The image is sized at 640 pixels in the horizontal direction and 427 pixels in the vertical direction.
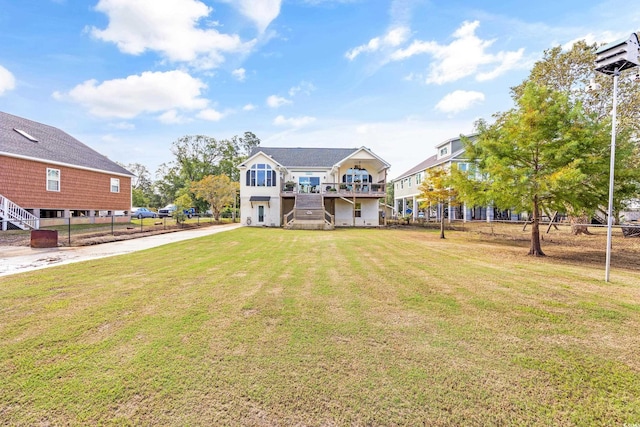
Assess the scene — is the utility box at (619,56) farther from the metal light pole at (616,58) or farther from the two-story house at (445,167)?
the two-story house at (445,167)

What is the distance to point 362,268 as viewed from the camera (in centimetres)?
787

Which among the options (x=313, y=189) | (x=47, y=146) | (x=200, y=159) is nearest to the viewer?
(x=47, y=146)

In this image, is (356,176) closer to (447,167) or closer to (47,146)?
(447,167)

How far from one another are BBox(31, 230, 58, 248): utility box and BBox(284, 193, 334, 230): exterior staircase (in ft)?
46.1

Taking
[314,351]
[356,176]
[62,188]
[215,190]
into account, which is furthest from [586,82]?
[62,188]

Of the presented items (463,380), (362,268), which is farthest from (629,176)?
(463,380)

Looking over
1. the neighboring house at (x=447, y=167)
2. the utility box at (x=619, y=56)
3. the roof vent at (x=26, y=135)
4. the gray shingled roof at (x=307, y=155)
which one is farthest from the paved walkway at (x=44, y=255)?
the neighboring house at (x=447, y=167)

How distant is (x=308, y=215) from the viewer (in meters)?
23.3

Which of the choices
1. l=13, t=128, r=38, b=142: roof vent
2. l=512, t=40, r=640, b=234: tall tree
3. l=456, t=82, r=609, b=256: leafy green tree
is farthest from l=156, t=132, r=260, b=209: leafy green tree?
l=456, t=82, r=609, b=256: leafy green tree

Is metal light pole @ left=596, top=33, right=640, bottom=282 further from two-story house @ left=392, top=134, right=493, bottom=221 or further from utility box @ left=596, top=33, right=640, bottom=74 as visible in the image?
two-story house @ left=392, top=134, right=493, bottom=221

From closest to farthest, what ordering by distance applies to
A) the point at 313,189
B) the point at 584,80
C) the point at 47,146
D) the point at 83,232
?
the point at 83,232 < the point at 584,80 < the point at 47,146 < the point at 313,189

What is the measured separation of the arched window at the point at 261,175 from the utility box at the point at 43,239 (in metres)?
15.8

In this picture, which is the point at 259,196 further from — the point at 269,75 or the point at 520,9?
the point at 520,9

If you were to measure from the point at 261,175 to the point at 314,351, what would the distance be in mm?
23409
